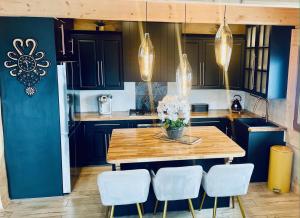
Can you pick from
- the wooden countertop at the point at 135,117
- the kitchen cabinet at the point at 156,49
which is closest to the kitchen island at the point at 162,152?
the wooden countertop at the point at 135,117

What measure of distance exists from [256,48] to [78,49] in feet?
9.52

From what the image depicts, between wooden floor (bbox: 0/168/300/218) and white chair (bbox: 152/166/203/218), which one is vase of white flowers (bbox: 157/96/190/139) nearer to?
white chair (bbox: 152/166/203/218)

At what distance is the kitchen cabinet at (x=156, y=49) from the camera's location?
4543mm

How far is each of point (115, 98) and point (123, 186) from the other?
107 inches

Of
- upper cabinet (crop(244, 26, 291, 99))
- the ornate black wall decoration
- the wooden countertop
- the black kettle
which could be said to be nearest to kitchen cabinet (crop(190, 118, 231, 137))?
the wooden countertop

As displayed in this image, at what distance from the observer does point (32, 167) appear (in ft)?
12.0

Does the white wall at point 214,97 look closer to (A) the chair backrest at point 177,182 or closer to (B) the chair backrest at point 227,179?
(B) the chair backrest at point 227,179

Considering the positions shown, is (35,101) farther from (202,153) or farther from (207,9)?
(207,9)

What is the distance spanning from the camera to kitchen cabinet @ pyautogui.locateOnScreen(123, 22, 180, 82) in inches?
179

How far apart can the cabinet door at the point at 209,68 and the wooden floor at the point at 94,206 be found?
1938mm

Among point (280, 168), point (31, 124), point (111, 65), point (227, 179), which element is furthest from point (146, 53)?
point (280, 168)

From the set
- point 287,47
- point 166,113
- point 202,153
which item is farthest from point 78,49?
point 287,47

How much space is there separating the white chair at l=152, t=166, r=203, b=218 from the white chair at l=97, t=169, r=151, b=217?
135 mm

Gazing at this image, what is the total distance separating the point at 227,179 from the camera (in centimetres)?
282
